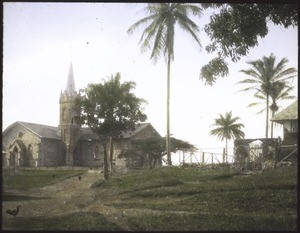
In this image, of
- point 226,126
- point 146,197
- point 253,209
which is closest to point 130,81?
point 146,197

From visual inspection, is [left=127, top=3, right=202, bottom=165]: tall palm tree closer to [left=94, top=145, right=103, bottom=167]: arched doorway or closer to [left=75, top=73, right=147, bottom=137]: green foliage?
[left=75, top=73, right=147, bottom=137]: green foliage

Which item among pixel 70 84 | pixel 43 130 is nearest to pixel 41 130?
pixel 43 130

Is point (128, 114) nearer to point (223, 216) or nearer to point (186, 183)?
point (186, 183)

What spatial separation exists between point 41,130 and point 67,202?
3484 centimetres

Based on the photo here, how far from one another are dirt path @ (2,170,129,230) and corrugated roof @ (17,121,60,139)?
72.0ft

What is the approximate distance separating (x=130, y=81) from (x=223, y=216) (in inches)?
888

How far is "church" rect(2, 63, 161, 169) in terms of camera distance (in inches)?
1975

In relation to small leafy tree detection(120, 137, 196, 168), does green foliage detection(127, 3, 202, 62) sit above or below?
above

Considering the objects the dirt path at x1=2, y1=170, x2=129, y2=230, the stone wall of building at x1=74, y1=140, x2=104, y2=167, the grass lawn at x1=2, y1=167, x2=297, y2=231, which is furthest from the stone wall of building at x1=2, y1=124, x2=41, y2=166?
the grass lawn at x1=2, y1=167, x2=297, y2=231

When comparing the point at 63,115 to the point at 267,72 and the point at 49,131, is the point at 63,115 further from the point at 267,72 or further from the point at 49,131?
the point at 267,72

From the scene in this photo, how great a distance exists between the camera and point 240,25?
35.6 ft

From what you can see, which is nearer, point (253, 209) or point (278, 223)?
point (278, 223)

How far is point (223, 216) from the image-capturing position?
12.0m

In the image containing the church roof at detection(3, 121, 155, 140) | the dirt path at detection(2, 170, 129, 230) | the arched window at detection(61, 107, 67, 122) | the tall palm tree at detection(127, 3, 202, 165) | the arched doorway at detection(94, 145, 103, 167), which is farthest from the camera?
the arched window at detection(61, 107, 67, 122)
